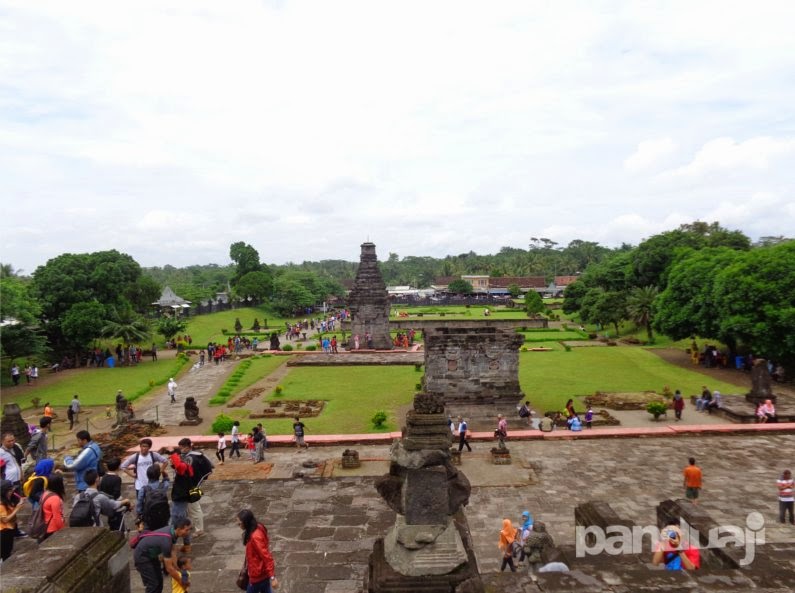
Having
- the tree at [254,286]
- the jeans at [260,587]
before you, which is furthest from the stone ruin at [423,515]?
the tree at [254,286]

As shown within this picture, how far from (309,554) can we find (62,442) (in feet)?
41.5

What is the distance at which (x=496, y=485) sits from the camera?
11.2 m

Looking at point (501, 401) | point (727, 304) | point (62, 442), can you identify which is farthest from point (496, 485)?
point (727, 304)

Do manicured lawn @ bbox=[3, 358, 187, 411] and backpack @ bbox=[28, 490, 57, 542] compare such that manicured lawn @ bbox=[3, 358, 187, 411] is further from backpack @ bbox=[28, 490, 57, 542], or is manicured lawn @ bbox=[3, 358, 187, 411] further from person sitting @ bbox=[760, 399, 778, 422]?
person sitting @ bbox=[760, 399, 778, 422]

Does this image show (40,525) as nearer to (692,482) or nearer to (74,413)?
(692,482)

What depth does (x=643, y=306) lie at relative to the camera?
1351 inches

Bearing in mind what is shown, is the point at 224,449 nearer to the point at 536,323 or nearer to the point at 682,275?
the point at 682,275

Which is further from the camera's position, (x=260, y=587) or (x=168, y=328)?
(x=168, y=328)

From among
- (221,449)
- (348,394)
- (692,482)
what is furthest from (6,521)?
(348,394)

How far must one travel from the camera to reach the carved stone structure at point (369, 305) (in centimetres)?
3291

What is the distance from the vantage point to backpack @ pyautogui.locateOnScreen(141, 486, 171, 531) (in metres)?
5.81

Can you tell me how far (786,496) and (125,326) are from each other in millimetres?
29915

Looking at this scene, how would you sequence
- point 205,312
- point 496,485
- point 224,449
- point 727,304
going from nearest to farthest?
point 496,485 < point 224,449 < point 727,304 < point 205,312

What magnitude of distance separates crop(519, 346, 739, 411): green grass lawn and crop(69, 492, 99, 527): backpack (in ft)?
51.8
